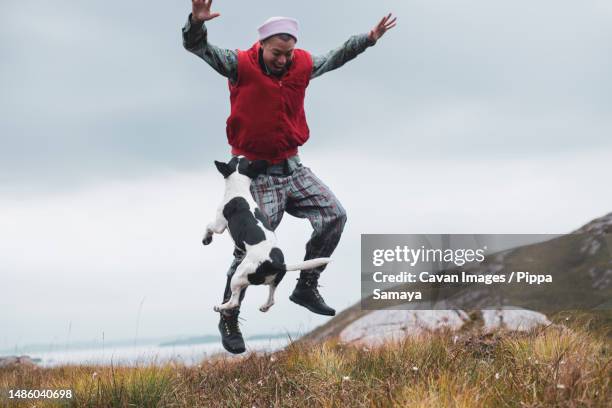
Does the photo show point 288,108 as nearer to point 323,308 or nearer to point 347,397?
point 323,308

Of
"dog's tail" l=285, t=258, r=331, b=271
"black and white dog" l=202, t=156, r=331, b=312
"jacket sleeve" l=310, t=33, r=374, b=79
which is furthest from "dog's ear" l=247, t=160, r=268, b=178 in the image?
"jacket sleeve" l=310, t=33, r=374, b=79

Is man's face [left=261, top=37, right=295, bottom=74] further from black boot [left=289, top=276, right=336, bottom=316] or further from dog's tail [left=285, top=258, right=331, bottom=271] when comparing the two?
black boot [left=289, top=276, right=336, bottom=316]

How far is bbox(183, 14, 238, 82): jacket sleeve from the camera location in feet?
18.0

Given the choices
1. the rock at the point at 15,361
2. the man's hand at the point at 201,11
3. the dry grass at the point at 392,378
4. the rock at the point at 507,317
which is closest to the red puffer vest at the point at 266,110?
the man's hand at the point at 201,11

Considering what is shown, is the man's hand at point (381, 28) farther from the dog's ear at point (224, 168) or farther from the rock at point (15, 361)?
the rock at point (15, 361)

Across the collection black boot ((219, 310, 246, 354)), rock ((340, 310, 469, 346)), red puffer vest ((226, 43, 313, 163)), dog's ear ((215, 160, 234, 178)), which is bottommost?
black boot ((219, 310, 246, 354))

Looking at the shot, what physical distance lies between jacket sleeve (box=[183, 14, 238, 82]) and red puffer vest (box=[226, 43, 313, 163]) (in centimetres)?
7

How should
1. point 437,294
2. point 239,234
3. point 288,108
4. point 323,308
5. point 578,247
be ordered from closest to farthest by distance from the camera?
point 239,234 → point 288,108 → point 323,308 → point 437,294 → point 578,247

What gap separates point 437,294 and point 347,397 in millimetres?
10144

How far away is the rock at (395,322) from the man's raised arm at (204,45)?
255 inches

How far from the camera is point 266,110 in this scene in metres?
5.77

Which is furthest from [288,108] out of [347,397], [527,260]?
[527,260]

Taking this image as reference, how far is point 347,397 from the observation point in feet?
19.5

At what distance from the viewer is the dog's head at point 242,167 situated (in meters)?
5.73
